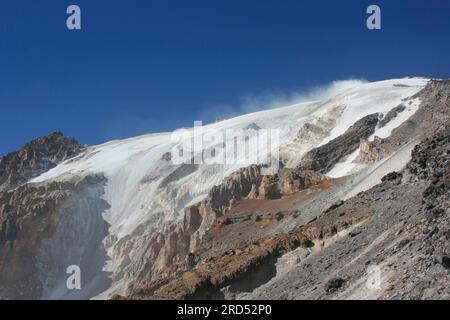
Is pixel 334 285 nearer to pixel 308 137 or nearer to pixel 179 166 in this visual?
pixel 308 137

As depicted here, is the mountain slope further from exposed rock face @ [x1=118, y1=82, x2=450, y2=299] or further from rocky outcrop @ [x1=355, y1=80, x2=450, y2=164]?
exposed rock face @ [x1=118, y1=82, x2=450, y2=299]

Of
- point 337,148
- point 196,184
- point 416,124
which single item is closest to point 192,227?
point 337,148

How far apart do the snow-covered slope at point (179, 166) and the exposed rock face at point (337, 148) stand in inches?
66.3

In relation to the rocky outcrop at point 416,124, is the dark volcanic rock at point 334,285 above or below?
below

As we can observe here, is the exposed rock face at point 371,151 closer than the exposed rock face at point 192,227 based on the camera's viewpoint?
Yes

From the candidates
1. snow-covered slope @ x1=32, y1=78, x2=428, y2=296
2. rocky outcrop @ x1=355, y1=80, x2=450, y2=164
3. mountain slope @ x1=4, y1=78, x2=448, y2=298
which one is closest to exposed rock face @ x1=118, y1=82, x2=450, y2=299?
mountain slope @ x1=4, y1=78, x2=448, y2=298

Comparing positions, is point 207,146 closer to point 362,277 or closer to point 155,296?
point 155,296

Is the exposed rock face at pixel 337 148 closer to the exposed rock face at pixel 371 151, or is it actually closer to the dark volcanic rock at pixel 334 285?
the exposed rock face at pixel 371 151

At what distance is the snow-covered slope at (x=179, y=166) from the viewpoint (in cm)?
9494

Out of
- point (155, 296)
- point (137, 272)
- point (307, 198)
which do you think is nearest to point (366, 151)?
point (307, 198)

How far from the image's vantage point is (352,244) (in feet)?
85.8

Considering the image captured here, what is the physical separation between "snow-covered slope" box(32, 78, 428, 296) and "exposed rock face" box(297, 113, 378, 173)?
168 cm

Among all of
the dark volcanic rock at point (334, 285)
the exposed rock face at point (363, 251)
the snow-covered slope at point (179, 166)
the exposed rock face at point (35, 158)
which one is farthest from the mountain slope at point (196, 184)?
the dark volcanic rock at point (334, 285)

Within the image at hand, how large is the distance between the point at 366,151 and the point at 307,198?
73.6ft
